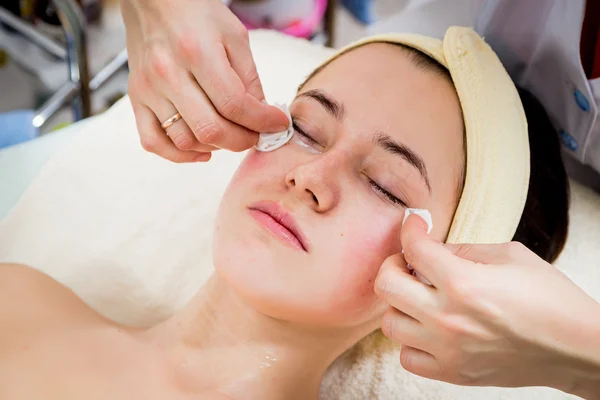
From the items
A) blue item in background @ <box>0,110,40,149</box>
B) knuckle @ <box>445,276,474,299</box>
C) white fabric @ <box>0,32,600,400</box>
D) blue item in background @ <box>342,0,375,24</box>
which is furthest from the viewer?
blue item in background @ <box>342,0,375,24</box>

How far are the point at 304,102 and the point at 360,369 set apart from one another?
64 centimetres

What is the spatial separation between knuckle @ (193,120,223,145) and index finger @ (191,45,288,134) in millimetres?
26

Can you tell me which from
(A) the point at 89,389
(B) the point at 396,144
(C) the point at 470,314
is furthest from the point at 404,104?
(A) the point at 89,389

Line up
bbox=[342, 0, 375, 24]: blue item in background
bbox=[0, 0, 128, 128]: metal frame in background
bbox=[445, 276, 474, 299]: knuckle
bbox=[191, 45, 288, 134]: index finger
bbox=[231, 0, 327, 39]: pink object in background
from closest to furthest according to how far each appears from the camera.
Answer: bbox=[445, 276, 474, 299]: knuckle → bbox=[191, 45, 288, 134]: index finger → bbox=[0, 0, 128, 128]: metal frame in background → bbox=[231, 0, 327, 39]: pink object in background → bbox=[342, 0, 375, 24]: blue item in background

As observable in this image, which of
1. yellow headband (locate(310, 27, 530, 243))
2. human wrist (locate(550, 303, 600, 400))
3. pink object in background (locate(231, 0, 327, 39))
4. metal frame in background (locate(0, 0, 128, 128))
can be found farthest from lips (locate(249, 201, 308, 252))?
pink object in background (locate(231, 0, 327, 39))

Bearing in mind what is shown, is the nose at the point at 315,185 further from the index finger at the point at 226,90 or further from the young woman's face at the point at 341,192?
the index finger at the point at 226,90

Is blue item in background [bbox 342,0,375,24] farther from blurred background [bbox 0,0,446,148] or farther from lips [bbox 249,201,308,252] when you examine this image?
lips [bbox 249,201,308,252]

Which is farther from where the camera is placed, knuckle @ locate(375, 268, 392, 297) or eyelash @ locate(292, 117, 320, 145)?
eyelash @ locate(292, 117, 320, 145)

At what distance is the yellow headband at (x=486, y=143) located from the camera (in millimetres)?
1208

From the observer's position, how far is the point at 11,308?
1312 mm

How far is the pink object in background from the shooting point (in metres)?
3.00

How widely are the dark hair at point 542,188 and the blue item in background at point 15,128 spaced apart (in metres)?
0.92

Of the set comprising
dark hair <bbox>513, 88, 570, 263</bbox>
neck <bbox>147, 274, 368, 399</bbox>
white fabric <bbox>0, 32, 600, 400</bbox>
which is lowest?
white fabric <bbox>0, 32, 600, 400</bbox>

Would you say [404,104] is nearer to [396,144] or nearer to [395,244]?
[396,144]
